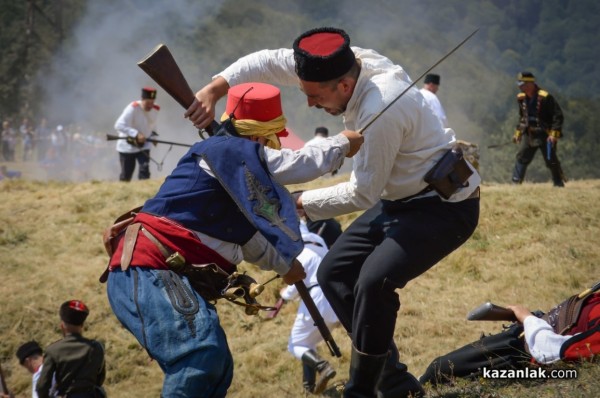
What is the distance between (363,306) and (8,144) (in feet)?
78.0

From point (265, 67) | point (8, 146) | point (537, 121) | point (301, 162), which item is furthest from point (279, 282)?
point (8, 146)

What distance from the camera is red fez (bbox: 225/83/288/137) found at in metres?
3.68

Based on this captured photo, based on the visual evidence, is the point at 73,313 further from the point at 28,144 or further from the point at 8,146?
the point at 28,144

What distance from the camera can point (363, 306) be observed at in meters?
3.99

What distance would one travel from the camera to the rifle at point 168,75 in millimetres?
3979

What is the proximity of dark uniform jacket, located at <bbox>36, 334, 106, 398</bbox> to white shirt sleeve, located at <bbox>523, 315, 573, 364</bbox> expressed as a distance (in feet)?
11.4

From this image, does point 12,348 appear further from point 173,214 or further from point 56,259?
point 173,214

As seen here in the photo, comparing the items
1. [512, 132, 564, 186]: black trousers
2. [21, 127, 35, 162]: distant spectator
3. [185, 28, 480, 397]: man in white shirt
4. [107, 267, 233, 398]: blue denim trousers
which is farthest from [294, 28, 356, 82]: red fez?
[21, 127, 35, 162]: distant spectator

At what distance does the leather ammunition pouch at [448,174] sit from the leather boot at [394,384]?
3.24 feet

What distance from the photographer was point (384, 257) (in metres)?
3.96

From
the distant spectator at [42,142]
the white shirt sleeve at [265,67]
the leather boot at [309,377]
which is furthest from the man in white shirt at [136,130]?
the distant spectator at [42,142]

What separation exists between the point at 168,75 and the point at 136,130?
29.3 feet

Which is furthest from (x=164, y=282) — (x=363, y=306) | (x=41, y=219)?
(x=41, y=219)

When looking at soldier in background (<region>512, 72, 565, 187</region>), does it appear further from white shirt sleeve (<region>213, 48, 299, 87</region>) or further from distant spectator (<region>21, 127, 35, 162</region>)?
distant spectator (<region>21, 127, 35, 162</region>)
